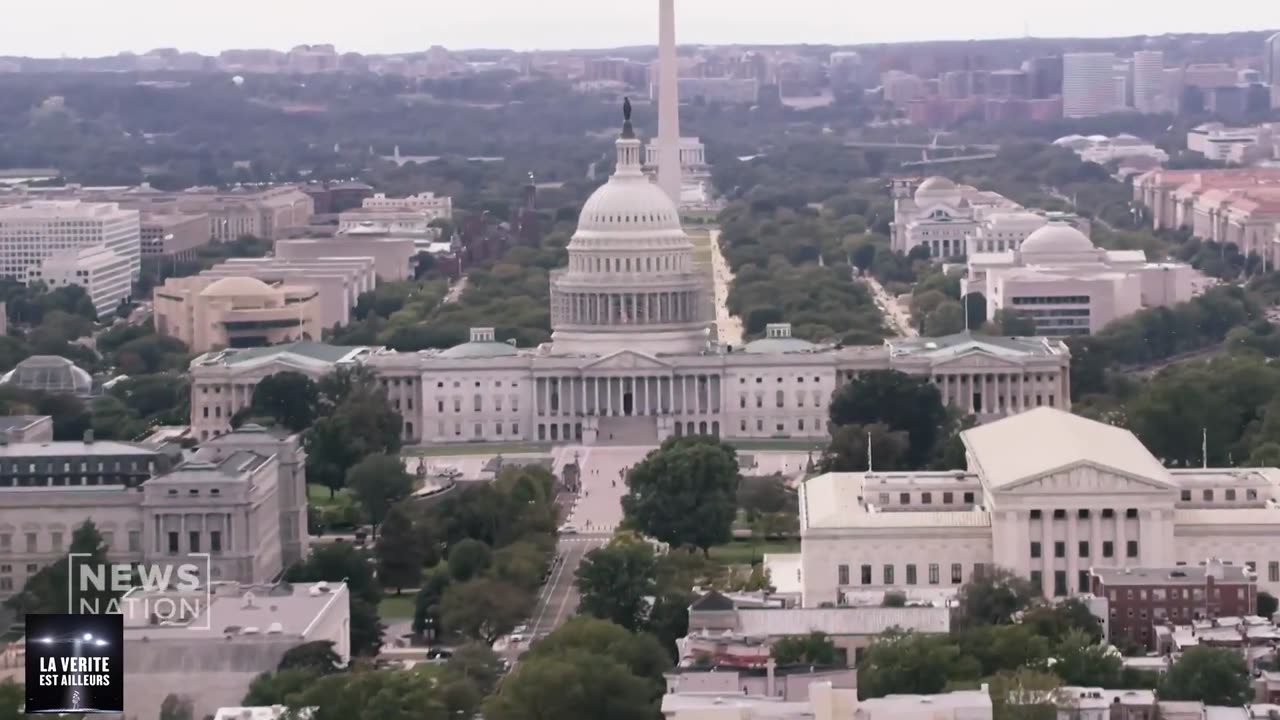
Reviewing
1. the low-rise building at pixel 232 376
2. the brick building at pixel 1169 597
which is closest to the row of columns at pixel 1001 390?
the low-rise building at pixel 232 376

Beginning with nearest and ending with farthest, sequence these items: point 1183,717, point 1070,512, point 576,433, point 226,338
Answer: point 1183,717
point 1070,512
point 576,433
point 226,338

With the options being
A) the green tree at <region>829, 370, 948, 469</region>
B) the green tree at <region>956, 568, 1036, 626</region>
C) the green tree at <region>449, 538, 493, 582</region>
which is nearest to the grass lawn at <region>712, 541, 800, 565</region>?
the green tree at <region>449, 538, 493, 582</region>

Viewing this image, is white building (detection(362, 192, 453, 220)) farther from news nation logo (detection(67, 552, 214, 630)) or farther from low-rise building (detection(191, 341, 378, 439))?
news nation logo (detection(67, 552, 214, 630))

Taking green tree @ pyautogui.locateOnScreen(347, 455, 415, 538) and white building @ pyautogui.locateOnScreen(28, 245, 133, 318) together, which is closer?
green tree @ pyautogui.locateOnScreen(347, 455, 415, 538)

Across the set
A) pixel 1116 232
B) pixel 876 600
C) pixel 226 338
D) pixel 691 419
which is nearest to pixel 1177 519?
pixel 876 600

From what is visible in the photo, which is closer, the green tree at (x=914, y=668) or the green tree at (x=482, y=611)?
the green tree at (x=914, y=668)

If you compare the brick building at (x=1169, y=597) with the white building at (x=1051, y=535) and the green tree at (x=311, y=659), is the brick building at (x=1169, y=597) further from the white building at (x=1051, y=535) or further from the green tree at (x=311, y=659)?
the green tree at (x=311, y=659)

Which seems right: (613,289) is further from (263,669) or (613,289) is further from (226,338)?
(263,669)
